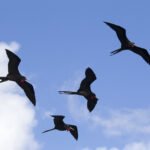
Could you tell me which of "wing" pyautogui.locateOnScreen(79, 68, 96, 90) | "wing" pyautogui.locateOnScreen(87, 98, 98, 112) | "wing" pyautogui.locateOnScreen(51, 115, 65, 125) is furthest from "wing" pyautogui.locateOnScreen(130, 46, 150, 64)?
"wing" pyautogui.locateOnScreen(51, 115, 65, 125)

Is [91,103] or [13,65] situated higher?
[13,65]

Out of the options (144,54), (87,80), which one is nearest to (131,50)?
(144,54)

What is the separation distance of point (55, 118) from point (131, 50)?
7.17m

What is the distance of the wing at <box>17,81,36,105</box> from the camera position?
34688mm

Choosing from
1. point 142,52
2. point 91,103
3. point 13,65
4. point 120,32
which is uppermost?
point 120,32

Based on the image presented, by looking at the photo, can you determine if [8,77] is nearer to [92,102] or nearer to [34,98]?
[34,98]

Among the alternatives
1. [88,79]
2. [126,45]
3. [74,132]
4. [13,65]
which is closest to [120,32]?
[126,45]

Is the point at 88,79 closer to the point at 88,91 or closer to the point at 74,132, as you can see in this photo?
the point at 88,91

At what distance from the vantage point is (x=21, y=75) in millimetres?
34375

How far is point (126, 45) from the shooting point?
33.7 m

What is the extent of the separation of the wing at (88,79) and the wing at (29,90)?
341 cm

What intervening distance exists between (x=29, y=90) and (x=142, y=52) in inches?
326

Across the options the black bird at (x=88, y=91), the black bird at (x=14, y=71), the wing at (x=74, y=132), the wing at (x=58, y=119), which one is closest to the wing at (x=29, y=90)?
the black bird at (x=14, y=71)

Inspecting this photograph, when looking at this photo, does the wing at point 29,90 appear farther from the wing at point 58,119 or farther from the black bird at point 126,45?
the black bird at point 126,45
